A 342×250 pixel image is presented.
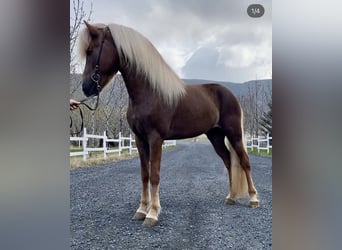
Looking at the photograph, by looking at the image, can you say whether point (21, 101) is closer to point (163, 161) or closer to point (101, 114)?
point (101, 114)

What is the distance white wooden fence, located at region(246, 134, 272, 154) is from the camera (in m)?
1.34

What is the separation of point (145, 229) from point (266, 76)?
0.77 metres

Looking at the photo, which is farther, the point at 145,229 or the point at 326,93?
the point at 145,229

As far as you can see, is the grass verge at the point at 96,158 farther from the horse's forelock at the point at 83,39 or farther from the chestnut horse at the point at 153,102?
the horse's forelock at the point at 83,39

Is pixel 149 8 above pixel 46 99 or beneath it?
above

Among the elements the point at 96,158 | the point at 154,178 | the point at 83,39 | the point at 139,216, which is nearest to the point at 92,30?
the point at 83,39

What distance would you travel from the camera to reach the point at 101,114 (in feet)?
4.68

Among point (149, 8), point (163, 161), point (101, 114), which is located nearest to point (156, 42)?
point (149, 8)

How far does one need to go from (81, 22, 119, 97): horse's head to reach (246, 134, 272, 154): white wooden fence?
62 cm

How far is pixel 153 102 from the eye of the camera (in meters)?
1.40

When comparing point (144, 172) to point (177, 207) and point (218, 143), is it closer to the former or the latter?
point (177, 207)

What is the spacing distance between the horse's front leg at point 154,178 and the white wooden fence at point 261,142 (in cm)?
37

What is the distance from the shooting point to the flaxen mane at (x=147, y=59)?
1.37 m

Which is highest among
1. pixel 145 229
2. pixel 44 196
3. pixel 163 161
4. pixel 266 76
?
pixel 266 76
